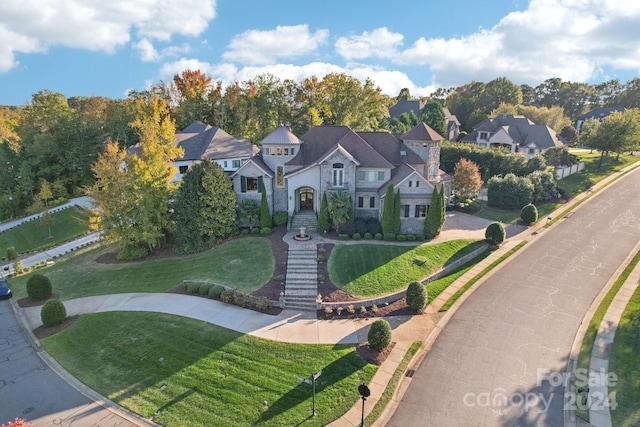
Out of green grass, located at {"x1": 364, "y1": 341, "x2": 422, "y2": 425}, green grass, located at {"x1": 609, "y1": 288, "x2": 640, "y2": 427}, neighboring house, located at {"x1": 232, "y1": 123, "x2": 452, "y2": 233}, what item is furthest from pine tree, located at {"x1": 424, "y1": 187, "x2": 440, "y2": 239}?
green grass, located at {"x1": 609, "y1": 288, "x2": 640, "y2": 427}

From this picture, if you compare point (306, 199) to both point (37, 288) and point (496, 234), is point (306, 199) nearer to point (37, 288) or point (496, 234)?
point (496, 234)

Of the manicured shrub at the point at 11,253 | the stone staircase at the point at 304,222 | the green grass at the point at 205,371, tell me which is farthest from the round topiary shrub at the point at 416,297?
the manicured shrub at the point at 11,253

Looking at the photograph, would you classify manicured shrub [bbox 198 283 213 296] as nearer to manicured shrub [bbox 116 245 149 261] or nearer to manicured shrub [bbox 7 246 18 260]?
manicured shrub [bbox 116 245 149 261]

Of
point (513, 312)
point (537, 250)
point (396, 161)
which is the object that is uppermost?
point (396, 161)

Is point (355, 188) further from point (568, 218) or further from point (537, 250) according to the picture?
point (568, 218)

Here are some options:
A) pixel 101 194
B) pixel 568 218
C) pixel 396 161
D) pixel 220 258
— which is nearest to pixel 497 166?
pixel 568 218

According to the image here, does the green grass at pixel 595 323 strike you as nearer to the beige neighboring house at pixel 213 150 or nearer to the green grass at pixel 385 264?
the green grass at pixel 385 264

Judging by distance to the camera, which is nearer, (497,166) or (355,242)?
(355,242)

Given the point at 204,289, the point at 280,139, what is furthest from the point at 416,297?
the point at 280,139
